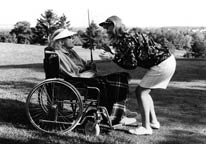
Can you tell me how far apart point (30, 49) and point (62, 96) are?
3606cm

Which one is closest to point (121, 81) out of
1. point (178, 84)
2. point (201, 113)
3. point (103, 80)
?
point (103, 80)

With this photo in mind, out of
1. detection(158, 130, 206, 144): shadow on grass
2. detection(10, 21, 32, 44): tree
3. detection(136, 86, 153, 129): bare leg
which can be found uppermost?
detection(136, 86, 153, 129): bare leg

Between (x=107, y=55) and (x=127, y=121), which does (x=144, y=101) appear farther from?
(x=107, y=55)

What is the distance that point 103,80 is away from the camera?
3570mm

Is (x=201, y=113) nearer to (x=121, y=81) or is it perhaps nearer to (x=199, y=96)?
(x=199, y=96)

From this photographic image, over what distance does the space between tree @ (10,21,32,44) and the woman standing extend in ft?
226

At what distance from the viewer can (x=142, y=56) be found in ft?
11.4

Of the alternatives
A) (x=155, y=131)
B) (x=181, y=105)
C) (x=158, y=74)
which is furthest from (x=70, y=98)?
(x=181, y=105)

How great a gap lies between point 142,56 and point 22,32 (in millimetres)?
72760

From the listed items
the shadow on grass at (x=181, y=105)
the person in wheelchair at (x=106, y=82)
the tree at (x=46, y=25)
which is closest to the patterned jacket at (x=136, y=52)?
the person in wheelchair at (x=106, y=82)

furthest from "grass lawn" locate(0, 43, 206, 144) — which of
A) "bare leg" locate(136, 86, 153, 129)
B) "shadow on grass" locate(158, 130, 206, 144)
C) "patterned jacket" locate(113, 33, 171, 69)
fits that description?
"patterned jacket" locate(113, 33, 171, 69)

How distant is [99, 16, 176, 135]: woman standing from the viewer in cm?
340

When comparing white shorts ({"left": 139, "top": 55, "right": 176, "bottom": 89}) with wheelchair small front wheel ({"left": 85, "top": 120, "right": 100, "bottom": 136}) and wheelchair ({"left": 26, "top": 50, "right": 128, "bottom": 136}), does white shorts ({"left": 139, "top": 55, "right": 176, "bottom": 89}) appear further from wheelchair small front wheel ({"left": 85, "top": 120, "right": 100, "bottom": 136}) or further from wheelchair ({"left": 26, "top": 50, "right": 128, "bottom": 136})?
wheelchair small front wheel ({"left": 85, "top": 120, "right": 100, "bottom": 136})

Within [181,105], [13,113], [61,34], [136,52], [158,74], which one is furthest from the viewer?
[181,105]
